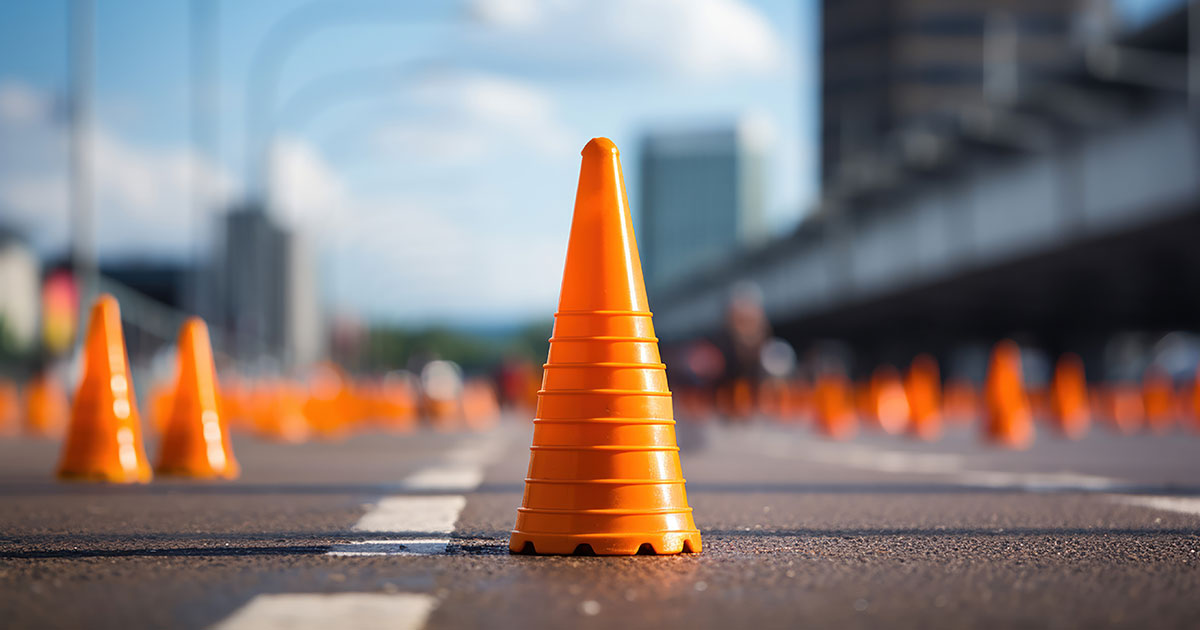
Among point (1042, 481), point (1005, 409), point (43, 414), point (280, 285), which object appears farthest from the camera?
point (280, 285)

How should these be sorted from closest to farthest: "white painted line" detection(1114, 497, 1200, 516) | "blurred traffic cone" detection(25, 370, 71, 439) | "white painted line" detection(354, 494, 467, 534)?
"white painted line" detection(354, 494, 467, 534), "white painted line" detection(1114, 497, 1200, 516), "blurred traffic cone" detection(25, 370, 71, 439)

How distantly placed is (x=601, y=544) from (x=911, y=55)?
119 m

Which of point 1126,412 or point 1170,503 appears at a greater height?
point 1170,503

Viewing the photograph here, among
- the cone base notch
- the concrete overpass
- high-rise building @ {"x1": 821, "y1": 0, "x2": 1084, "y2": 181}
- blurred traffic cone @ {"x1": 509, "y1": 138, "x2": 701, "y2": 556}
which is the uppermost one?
high-rise building @ {"x1": 821, "y1": 0, "x2": 1084, "y2": 181}

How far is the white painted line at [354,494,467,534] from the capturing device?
6685mm

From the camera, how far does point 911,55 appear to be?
394 feet

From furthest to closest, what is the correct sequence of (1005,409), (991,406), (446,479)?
(991,406), (1005,409), (446,479)

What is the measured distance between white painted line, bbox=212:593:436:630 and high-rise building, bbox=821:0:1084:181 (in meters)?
105

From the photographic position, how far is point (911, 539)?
20.6 ft

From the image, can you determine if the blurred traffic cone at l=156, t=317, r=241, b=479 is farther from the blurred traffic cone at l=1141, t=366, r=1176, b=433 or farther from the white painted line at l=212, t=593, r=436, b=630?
the blurred traffic cone at l=1141, t=366, r=1176, b=433

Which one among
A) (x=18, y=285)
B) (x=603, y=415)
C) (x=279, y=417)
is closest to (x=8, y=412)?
(x=279, y=417)

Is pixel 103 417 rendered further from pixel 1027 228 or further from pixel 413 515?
pixel 1027 228

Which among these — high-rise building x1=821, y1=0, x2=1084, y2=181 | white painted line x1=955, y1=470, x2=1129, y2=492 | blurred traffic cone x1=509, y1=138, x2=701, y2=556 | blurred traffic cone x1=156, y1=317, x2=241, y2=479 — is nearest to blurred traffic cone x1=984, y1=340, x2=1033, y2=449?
white painted line x1=955, y1=470, x2=1129, y2=492

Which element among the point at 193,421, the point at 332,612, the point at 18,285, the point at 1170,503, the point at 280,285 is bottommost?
the point at 1170,503
